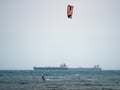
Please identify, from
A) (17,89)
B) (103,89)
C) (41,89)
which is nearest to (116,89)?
(103,89)

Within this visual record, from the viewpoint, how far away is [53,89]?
54938 millimetres

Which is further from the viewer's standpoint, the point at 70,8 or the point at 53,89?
the point at 53,89

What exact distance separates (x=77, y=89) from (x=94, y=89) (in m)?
3.11

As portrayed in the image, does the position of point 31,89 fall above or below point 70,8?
below

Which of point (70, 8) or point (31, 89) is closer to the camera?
point (70, 8)

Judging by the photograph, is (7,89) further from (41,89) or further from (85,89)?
(85,89)

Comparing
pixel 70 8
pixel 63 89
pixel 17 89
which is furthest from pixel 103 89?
pixel 70 8

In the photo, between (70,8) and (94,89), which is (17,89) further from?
(70,8)

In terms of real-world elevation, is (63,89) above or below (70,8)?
below

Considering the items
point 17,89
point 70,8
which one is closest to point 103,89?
point 17,89

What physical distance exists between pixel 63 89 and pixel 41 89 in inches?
156

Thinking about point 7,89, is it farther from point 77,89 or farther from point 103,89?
point 103,89

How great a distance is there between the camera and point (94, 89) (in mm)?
55156

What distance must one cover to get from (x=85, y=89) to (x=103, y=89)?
11.6ft
